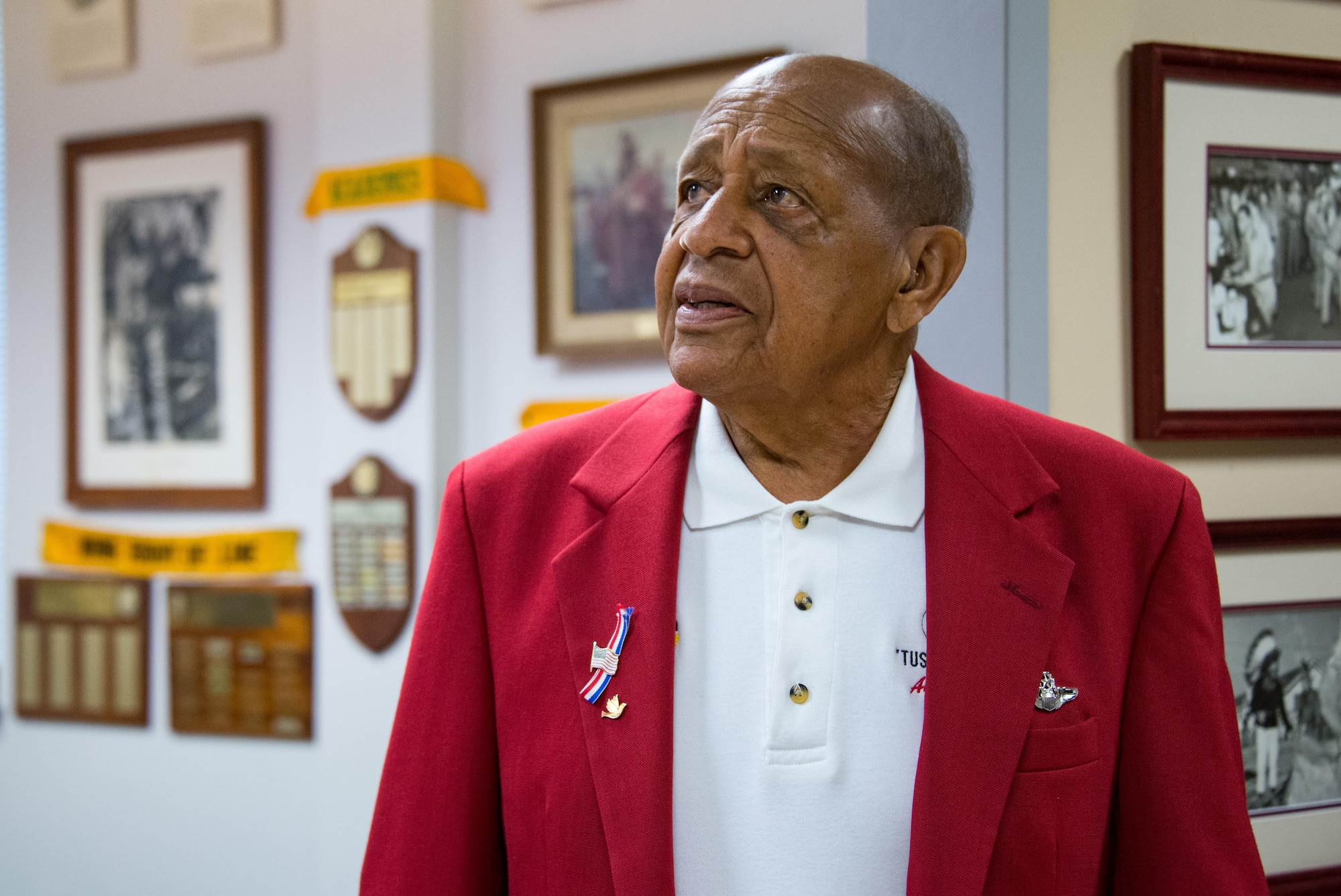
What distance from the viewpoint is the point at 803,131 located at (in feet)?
2.95

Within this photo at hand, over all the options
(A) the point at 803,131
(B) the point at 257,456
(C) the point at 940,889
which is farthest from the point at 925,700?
(B) the point at 257,456

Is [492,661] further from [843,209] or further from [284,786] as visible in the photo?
[284,786]

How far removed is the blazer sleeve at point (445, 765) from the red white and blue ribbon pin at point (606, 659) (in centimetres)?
11

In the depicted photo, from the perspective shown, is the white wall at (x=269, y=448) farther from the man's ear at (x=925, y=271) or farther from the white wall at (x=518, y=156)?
the man's ear at (x=925, y=271)

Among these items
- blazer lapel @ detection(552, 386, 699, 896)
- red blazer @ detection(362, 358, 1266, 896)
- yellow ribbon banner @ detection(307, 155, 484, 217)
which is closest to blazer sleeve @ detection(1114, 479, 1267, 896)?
red blazer @ detection(362, 358, 1266, 896)

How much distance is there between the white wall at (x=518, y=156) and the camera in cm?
216

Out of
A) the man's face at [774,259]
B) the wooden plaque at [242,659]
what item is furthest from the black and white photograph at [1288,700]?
the wooden plaque at [242,659]

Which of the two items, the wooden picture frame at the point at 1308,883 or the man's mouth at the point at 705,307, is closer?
the man's mouth at the point at 705,307

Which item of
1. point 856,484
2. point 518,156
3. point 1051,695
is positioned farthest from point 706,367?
point 518,156

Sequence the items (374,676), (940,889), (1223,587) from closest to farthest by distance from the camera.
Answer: (940,889) → (1223,587) → (374,676)

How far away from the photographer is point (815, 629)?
89cm

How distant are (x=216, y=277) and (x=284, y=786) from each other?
1.25 metres

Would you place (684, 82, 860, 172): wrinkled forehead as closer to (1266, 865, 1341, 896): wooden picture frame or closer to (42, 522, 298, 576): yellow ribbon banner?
(1266, 865, 1341, 896): wooden picture frame

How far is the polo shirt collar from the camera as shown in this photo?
94 cm
